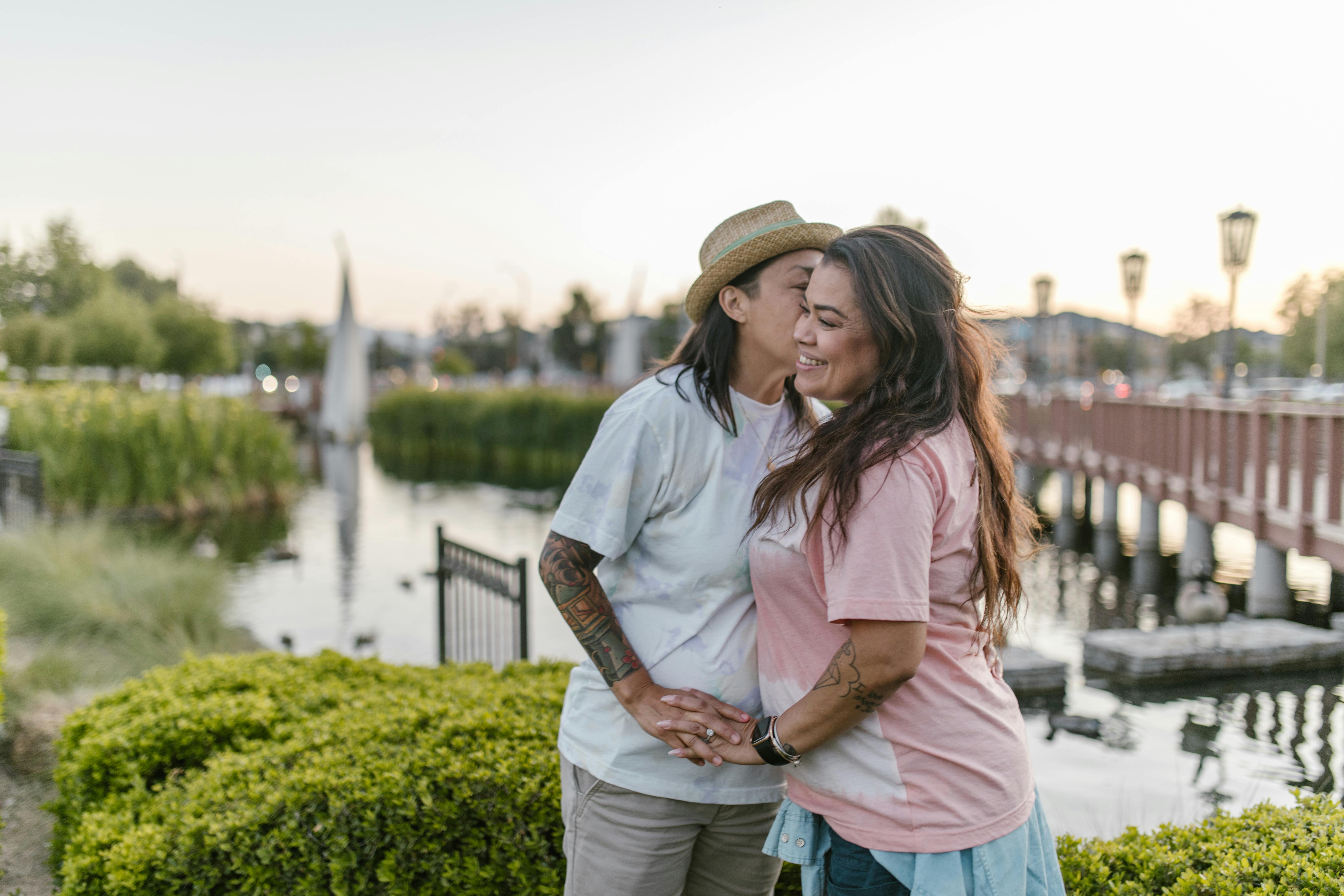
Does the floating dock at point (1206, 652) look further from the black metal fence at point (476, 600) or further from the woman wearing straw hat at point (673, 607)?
the woman wearing straw hat at point (673, 607)

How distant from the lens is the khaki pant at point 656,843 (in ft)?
6.05

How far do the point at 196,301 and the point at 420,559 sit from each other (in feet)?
147

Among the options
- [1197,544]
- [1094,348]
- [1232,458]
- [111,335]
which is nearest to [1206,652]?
[1232,458]

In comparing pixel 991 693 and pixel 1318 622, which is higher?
pixel 991 693

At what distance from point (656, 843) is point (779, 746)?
41 centimetres

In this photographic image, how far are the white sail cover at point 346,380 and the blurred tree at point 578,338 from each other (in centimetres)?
3108

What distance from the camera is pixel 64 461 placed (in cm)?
1412

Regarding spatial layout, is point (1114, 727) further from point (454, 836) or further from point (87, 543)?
point (87, 543)

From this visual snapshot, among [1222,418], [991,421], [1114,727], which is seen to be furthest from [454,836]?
[1222,418]

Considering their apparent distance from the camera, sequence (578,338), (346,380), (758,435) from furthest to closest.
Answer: (578,338) < (346,380) < (758,435)

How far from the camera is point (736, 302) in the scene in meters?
2.03

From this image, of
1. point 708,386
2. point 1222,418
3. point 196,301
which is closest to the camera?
point 708,386

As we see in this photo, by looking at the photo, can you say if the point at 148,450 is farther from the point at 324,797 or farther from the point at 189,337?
the point at 189,337

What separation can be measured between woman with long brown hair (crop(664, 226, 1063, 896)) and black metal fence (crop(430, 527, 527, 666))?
3657 mm
